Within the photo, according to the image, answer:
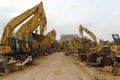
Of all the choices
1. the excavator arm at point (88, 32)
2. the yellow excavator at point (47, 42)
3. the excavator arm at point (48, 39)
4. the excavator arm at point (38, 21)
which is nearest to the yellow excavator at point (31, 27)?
the excavator arm at point (38, 21)

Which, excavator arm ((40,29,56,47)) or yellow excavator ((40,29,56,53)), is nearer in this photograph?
yellow excavator ((40,29,56,53))

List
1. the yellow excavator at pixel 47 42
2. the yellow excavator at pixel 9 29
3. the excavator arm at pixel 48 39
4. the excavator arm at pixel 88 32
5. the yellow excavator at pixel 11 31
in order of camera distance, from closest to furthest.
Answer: the yellow excavator at pixel 11 31, the yellow excavator at pixel 9 29, the excavator arm at pixel 88 32, the yellow excavator at pixel 47 42, the excavator arm at pixel 48 39

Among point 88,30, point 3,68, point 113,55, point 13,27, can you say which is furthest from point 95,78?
point 88,30

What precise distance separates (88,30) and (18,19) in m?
18.1

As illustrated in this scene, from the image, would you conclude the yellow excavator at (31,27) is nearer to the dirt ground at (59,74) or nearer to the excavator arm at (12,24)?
the excavator arm at (12,24)

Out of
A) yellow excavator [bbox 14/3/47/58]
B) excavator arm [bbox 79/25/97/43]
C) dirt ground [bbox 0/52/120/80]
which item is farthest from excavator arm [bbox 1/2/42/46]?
excavator arm [bbox 79/25/97/43]

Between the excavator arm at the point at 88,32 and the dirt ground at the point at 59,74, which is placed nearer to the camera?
the dirt ground at the point at 59,74

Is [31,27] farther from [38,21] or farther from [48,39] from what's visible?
[48,39]

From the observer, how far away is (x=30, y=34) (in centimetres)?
3628

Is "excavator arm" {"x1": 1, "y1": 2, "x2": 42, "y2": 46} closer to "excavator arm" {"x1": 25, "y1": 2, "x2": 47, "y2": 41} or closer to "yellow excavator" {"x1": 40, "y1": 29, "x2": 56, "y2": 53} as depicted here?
"excavator arm" {"x1": 25, "y1": 2, "x2": 47, "y2": 41}

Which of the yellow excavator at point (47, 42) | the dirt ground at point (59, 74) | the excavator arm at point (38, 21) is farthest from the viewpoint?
the yellow excavator at point (47, 42)

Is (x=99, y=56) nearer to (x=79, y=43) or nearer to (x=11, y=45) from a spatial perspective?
(x=11, y=45)

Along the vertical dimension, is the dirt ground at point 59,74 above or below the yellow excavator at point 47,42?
below

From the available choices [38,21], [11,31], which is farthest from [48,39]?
[11,31]
